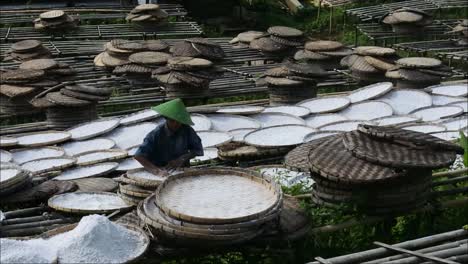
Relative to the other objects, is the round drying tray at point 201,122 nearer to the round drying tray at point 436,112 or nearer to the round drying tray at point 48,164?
the round drying tray at point 48,164

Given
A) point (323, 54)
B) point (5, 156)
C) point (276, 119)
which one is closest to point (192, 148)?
point (5, 156)

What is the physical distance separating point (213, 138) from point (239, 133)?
1.13 feet

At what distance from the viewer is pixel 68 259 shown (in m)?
3.83

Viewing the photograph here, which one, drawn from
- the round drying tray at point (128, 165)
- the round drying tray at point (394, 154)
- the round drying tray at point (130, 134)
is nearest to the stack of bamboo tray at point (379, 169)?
the round drying tray at point (394, 154)

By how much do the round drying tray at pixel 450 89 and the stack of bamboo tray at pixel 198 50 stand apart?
12.2 ft

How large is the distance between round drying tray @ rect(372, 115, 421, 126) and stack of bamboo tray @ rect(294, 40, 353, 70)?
13.1 ft

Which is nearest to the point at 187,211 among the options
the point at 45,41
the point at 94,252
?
the point at 94,252

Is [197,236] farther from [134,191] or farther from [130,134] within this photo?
[130,134]

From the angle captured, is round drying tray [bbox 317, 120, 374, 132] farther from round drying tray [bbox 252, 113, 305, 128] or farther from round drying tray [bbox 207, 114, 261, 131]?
round drying tray [bbox 207, 114, 261, 131]

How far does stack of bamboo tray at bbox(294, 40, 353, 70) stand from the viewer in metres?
12.1

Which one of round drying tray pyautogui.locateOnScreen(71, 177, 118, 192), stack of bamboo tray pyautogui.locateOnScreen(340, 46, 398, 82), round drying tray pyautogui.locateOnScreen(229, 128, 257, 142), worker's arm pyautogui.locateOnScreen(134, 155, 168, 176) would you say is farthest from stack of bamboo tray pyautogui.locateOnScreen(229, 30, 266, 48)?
worker's arm pyautogui.locateOnScreen(134, 155, 168, 176)

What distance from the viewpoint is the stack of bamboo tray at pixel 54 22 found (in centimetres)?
1480

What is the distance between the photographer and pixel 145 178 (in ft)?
16.1

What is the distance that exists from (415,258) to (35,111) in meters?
7.37
